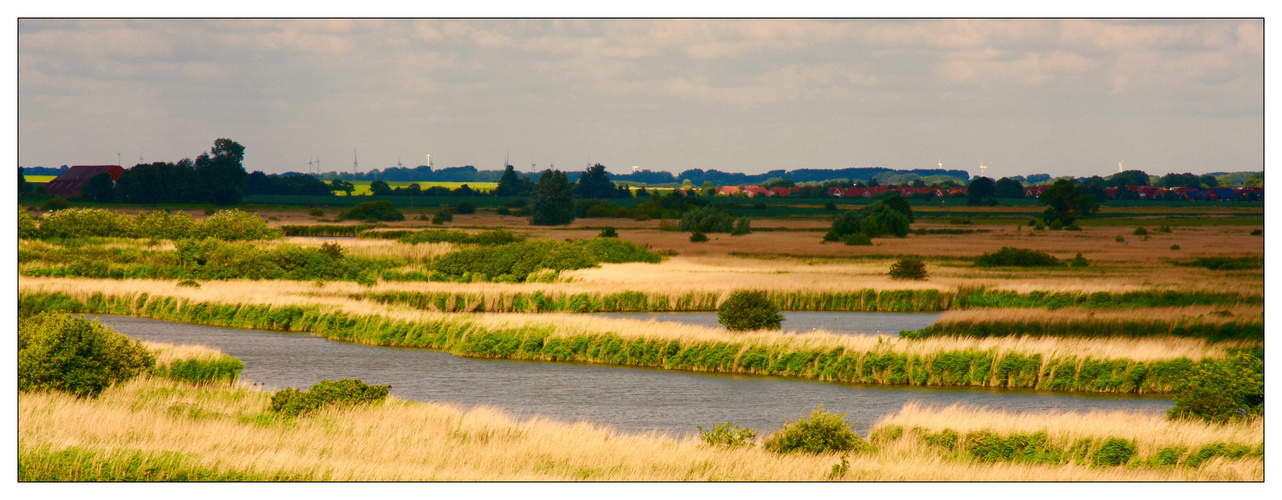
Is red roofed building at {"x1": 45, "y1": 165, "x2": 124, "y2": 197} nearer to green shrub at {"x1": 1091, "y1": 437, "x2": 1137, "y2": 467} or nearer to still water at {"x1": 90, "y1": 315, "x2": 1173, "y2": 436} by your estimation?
still water at {"x1": 90, "y1": 315, "x2": 1173, "y2": 436}

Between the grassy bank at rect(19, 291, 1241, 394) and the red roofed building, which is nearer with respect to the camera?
the grassy bank at rect(19, 291, 1241, 394)

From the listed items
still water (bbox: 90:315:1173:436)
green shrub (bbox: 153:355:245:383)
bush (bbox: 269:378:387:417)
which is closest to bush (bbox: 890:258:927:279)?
still water (bbox: 90:315:1173:436)

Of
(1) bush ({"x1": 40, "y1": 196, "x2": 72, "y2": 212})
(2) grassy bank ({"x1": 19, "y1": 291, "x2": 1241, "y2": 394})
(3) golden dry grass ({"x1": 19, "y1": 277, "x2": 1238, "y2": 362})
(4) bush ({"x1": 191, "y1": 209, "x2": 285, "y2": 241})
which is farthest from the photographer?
(1) bush ({"x1": 40, "y1": 196, "x2": 72, "y2": 212})

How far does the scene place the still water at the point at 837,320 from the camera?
4728 cm

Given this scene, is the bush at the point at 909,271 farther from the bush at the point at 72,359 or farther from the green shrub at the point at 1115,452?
the bush at the point at 72,359

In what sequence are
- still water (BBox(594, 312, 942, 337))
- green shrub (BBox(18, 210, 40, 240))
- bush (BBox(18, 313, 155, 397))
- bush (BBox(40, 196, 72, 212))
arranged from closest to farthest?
bush (BBox(18, 313, 155, 397)), still water (BBox(594, 312, 942, 337)), green shrub (BBox(18, 210, 40, 240)), bush (BBox(40, 196, 72, 212))

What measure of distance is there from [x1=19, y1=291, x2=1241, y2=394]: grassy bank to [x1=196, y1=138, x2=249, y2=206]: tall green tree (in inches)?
4910

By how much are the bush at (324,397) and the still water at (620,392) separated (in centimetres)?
380

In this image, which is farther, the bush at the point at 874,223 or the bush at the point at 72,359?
the bush at the point at 874,223

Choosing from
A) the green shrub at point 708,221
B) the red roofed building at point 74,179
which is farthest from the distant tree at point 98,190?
the green shrub at point 708,221

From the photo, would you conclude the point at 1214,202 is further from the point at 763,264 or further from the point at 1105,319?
the point at 1105,319

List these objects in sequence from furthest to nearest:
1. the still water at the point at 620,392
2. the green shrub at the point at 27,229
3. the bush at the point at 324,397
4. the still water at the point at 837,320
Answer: the green shrub at the point at 27,229, the still water at the point at 837,320, the still water at the point at 620,392, the bush at the point at 324,397

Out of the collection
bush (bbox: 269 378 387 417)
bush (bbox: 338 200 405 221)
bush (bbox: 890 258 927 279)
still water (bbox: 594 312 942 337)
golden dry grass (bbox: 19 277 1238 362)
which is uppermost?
bush (bbox: 338 200 405 221)

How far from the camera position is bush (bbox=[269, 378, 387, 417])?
24719 millimetres
